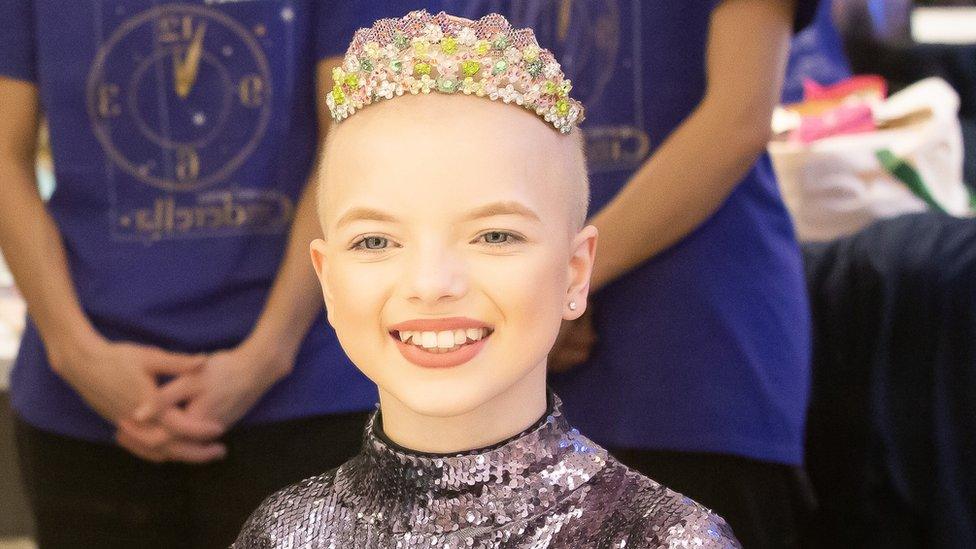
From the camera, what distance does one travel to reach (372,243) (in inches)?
28.0

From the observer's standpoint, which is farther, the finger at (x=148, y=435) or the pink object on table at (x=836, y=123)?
the pink object on table at (x=836, y=123)

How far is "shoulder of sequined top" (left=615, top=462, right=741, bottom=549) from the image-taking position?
71cm

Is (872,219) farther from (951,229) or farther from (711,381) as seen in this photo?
(711,381)

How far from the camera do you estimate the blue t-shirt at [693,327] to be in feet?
3.18

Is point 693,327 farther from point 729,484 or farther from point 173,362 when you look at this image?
point 173,362

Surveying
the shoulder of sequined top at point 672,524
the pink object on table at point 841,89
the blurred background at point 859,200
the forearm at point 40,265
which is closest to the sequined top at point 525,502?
the shoulder of sequined top at point 672,524

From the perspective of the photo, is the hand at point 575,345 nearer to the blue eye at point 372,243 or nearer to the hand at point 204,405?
the hand at point 204,405

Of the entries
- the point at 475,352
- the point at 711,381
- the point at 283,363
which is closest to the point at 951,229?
the point at 711,381

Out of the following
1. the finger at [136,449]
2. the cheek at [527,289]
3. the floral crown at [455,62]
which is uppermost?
the floral crown at [455,62]

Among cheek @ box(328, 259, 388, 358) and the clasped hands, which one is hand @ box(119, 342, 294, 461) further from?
cheek @ box(328, 259, 388, 358)

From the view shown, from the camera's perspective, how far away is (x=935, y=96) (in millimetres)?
1967

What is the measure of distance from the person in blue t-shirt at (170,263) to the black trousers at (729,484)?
0.24 meters

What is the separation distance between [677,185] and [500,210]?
0.91 feet

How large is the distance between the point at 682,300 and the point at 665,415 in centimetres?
10
